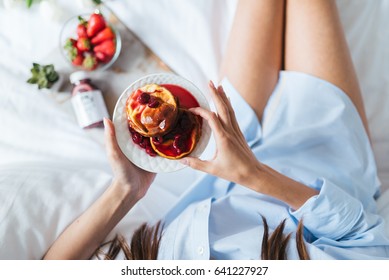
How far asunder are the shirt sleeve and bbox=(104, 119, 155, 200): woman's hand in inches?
13.8

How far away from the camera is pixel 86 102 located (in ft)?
3.63

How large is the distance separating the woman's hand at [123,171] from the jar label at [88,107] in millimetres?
272

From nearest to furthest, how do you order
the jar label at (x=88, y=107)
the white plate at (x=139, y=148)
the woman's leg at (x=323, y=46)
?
the white plate at (x=139, y=148)
the woman's leg at (x=323, y=46)
the jar label at (x=88, y=107)

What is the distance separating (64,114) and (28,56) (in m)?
0.21

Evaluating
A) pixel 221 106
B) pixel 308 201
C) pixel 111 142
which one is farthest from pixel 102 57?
pixel 308 201

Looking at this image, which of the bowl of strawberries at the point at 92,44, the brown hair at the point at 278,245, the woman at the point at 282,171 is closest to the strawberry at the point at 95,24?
the bowl of strawberries at the point at 92,44

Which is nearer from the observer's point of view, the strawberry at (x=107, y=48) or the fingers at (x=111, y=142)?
the fingers at (x=111, y=142)

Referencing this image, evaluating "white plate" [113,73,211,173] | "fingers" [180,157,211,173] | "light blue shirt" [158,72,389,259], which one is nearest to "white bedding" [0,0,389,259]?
"light blue shirt" [158,72,389,259]

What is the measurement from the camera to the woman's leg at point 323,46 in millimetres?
1001

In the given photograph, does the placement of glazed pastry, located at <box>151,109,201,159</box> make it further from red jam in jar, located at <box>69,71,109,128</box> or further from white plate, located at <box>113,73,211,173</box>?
red jam in jar, located at <box>69,71,109,128</box>

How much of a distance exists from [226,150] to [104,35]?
0.60 metres

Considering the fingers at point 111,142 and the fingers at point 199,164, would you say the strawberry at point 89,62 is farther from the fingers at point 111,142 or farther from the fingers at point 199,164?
the fingers at point 199,164

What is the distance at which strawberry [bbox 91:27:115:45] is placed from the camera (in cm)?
114
